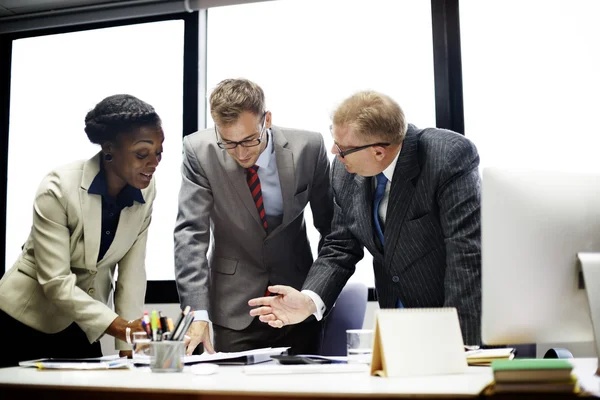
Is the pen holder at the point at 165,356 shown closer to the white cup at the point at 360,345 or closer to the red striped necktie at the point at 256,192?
the white cup at the point at 360,345

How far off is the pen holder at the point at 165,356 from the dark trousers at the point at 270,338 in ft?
3.16

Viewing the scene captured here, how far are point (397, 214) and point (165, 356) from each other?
3.25 feet

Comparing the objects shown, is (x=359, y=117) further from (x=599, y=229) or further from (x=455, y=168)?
(x=599, y=229)

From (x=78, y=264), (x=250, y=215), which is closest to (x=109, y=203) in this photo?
(x=78, y=264)

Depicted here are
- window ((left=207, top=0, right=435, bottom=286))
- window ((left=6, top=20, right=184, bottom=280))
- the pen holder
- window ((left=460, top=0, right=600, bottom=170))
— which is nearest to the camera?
the pen holder

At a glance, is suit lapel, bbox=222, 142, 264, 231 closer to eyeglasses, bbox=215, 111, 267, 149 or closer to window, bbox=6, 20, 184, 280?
eyeglasses, bbox=215, 111, 267, 149

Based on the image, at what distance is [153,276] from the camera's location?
3678 millimetres

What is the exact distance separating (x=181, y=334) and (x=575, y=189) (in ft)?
3.09

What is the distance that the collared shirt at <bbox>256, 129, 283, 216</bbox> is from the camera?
8.13 feet

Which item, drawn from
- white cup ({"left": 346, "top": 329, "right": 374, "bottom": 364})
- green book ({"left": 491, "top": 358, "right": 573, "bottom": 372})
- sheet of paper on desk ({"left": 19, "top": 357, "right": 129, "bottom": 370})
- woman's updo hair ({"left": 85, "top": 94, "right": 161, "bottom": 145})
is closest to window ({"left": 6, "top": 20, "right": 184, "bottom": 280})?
woman's updo hair ({"left": 85, "top": 94, "right": 161, "bottom": 145})

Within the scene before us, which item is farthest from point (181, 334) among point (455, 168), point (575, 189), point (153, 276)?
point (153, 276)

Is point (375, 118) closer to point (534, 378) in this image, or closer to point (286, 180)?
point (286, 180)

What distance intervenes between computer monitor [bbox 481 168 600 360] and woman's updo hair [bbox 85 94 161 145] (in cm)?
184

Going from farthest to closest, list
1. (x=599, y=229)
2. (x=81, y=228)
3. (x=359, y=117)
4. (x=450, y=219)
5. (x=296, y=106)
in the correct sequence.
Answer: (x=296, y=106)
(x=81, y=228)
(x=359, y=117)
(x=450, y=219)
(x=599, y=229)
